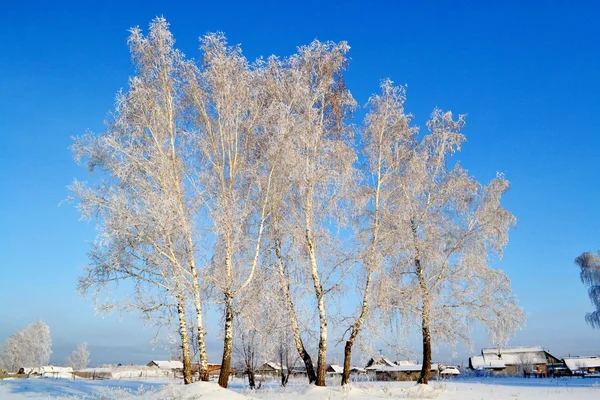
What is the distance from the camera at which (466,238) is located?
1939 centimetres

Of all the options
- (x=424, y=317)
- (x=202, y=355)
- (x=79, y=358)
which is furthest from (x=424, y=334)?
(x=79, y=358)

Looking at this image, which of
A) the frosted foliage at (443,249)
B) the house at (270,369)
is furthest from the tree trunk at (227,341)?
the house at (270,369)

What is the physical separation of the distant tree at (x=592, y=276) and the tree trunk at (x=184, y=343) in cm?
3424

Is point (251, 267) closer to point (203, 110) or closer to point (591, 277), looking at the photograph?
point (203, 110)

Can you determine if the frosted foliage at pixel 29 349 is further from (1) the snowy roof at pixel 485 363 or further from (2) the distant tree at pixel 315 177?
(2) the distant tree at pixel 315 177

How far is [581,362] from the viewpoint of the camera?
2542 inches

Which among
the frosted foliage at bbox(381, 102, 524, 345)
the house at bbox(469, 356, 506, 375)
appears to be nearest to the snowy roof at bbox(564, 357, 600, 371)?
the house at bbox(469, 356, 506, 375)

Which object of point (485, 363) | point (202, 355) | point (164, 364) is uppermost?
point (202, 355)

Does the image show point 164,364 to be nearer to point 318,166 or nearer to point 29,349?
point 29,349

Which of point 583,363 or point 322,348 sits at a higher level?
point 322,348

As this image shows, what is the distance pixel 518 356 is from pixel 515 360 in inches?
29.1

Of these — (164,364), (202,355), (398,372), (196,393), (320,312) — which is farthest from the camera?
(164,364)

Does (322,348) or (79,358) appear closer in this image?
(322,348)

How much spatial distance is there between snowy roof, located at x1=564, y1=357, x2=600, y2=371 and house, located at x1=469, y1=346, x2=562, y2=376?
1841mm
